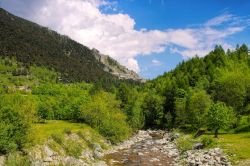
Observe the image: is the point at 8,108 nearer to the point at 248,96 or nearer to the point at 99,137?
the point at 99,137

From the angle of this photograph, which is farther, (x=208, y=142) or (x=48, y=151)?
(x=208, y=142)

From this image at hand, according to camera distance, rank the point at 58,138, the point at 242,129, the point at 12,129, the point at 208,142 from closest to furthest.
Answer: the point at 12,129 < the point at 58,138 < the point at 208,142 < the point at 242,129

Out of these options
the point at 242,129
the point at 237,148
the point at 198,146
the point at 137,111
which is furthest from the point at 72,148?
the point at 137,111

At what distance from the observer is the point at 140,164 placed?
70375mm

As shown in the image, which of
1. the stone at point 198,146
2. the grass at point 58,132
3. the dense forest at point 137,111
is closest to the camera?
the dense forest at point 137,111

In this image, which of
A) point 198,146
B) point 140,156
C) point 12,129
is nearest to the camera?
point 12,129

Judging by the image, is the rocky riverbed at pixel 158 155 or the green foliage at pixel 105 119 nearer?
the rocky riverbed at pixel 158 155

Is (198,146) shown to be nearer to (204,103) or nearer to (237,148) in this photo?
(237,148)

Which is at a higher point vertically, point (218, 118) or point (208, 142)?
point (218, 118)

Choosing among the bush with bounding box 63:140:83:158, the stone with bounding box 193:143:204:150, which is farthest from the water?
the stone with bounding box 193:143:204:150

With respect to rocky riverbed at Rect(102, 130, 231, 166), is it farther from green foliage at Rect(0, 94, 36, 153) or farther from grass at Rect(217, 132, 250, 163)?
green foliage at Rect(0, 94, 36, 153)

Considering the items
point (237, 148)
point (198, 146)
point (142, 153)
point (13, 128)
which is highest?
point (13, 128)

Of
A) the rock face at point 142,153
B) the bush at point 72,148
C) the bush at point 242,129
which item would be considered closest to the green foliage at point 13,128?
the bush at point 72,148

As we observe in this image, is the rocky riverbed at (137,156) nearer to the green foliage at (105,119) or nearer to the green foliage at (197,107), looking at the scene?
the green foliage at (105,119)
